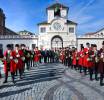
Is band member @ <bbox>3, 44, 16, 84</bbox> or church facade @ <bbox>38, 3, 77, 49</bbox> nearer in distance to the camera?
band member @ <bbox>3, 44, 16, 84</bbox>

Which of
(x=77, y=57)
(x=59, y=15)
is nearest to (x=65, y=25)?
(x=59, y=15)

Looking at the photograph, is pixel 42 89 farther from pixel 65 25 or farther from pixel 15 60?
pixel 65 25

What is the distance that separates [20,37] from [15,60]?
188 feet

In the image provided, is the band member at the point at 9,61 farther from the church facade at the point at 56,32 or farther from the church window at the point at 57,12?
the church window at the point at 57,12

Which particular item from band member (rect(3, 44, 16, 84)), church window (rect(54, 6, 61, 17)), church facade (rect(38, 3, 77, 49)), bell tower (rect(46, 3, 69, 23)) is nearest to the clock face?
church facade (rect(38, 3, 77, 49))

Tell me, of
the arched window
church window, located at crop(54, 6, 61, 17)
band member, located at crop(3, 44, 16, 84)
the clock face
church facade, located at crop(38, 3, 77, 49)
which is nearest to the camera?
band member, located at crop(3, 44, 16, 84)

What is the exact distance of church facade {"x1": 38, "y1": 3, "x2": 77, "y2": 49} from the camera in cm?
6888

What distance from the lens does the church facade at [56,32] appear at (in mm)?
68875

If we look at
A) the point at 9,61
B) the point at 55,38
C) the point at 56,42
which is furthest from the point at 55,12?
the point at 9,61

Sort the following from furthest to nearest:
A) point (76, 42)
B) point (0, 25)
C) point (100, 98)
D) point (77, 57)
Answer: point (0, 25) → point (76, 42) → point (77, 57) → point (100, 98)

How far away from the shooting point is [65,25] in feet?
230

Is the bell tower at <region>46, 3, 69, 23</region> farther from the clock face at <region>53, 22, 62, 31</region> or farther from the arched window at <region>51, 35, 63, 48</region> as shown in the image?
the arched window at <region>51, 35, 63, 48</region>

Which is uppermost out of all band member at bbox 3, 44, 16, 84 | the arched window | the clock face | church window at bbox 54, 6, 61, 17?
church window at bbox 54, 6, 61, 17

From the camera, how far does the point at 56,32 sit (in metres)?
69.4
